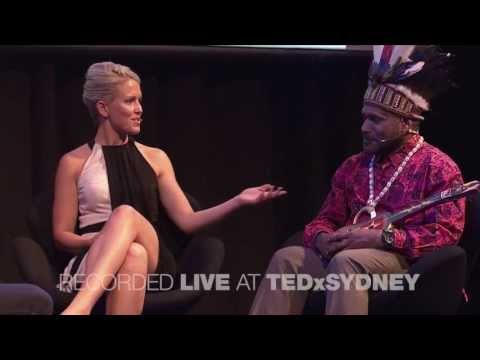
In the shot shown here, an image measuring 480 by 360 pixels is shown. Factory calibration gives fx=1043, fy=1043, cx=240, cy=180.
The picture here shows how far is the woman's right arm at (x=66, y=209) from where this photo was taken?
5.03 m

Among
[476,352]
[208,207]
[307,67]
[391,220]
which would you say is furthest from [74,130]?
[476,352]

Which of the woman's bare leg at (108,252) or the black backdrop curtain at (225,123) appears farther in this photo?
the black backdrop curtain at (225,123)

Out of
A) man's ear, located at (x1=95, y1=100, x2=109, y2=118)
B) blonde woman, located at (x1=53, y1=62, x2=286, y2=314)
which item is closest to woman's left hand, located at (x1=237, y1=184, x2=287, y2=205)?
blonde woman, located at (x1=53, y1=62, x2=286, y2=314)

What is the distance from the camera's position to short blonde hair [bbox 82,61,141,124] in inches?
201

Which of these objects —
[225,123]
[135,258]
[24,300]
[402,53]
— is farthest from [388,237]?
[24,300]

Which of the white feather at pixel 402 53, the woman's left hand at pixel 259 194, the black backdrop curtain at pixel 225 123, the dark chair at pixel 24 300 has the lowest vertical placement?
the dark chair at pixel 24 300

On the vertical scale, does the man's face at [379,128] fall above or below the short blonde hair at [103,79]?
below

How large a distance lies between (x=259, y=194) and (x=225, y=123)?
0.44m

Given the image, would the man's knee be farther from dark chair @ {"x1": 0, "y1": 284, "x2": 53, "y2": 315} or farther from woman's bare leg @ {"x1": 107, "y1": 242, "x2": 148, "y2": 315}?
dark chair @ {"x1": 0, "y1": 284, "x2": 53, "y2": 315}

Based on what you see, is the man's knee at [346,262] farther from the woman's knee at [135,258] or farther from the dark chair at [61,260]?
the woman's knee at [135,258]

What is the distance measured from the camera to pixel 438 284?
4.66 m

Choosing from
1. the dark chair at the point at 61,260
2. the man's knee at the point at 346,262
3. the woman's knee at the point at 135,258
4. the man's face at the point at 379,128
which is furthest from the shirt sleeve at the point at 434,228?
the woman's knee at the point at 135,258

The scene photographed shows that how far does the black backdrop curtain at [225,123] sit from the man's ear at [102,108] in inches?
3.1
